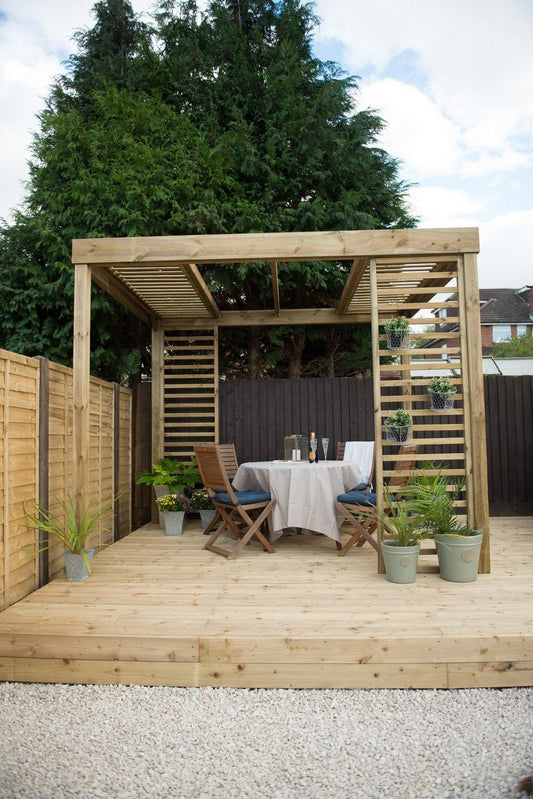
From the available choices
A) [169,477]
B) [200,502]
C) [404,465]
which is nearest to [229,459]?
[200,502]

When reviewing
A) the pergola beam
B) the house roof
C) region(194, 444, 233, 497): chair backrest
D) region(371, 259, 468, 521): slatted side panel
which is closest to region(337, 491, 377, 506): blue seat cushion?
region(371, 259, 468, 521): slatted side panel

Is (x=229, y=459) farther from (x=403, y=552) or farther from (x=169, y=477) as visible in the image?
(x=403, y=552)

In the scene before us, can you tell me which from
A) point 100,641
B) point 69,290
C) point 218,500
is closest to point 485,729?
point 100,641

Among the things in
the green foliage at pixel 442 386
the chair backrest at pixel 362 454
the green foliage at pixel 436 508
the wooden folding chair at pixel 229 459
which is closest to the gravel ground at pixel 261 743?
the green foliage at pixel 436 508

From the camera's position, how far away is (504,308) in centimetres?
2694

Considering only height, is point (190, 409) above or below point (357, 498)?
above

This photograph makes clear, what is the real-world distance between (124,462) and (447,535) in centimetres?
382

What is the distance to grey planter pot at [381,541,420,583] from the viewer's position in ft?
12.8

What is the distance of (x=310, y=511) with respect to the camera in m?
5.01

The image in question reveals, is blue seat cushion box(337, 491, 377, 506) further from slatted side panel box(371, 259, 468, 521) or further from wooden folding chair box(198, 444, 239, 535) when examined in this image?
wooden folding chair box(198, 444, 239, 535)

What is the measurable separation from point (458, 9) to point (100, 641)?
741 cm

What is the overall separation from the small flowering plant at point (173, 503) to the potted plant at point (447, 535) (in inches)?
116

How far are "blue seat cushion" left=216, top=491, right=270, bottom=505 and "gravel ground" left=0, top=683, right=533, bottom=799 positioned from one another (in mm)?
2210

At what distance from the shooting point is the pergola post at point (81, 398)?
14.2 ft
